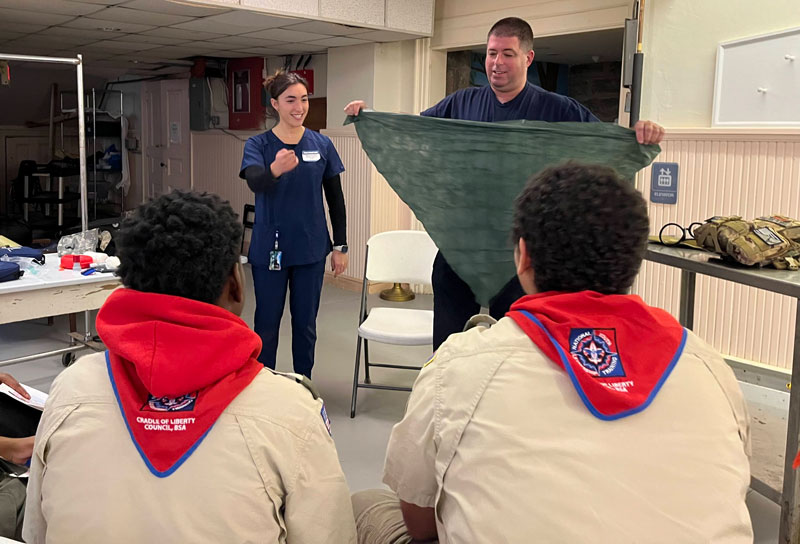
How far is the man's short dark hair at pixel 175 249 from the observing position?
1200 millimetres

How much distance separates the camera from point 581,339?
109 centimetres

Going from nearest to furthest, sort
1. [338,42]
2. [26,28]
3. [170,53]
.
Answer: [338,42], [26,28], [170,53]

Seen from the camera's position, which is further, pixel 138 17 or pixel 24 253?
pixel 138 17

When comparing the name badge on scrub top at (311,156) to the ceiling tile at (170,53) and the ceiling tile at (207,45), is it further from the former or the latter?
the ceiling tile at (170,53)

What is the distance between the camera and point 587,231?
46.8 inches

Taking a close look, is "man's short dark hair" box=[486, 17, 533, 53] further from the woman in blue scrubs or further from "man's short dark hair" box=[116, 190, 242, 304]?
"man's short dark hair" box=[116, 190, 242, 304]

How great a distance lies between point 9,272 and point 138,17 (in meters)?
2.87

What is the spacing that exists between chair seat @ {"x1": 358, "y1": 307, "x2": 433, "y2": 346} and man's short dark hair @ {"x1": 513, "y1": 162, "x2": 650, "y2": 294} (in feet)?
6.94

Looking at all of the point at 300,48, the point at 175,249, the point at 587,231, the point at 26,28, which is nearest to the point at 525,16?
the point at 300,48

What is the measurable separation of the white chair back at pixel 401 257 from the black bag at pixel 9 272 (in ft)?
5.61

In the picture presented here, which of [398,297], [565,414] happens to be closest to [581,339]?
[565,414]

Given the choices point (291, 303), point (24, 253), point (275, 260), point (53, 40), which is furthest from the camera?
point (53, 40)

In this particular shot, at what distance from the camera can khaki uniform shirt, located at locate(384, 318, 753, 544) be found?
1.02 metres

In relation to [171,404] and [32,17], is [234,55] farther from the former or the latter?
Answer: [171,404]
